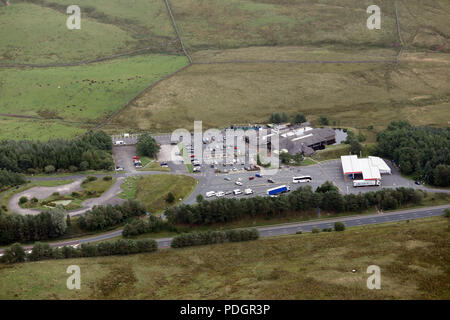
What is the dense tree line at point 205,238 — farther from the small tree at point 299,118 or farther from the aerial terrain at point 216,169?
the small tree at point 299,118

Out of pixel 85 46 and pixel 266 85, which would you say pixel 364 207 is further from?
pixel 85 46

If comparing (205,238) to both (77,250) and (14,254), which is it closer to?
(77,250)

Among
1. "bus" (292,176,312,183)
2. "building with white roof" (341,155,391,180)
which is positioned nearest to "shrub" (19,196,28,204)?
"bus" (292,176,312,183)

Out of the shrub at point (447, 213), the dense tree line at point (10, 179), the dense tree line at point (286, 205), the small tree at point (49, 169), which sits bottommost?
the shrub at point (447, 213)

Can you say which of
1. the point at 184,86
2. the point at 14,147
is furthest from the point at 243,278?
the point at 184,86

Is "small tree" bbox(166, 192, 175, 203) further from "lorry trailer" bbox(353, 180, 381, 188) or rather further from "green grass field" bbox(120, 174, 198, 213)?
"lorry trailer" bbox(353, 180, 381, 188)

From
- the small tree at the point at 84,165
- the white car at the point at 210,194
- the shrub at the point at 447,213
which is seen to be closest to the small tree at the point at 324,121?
the white car at the point at 210,194
